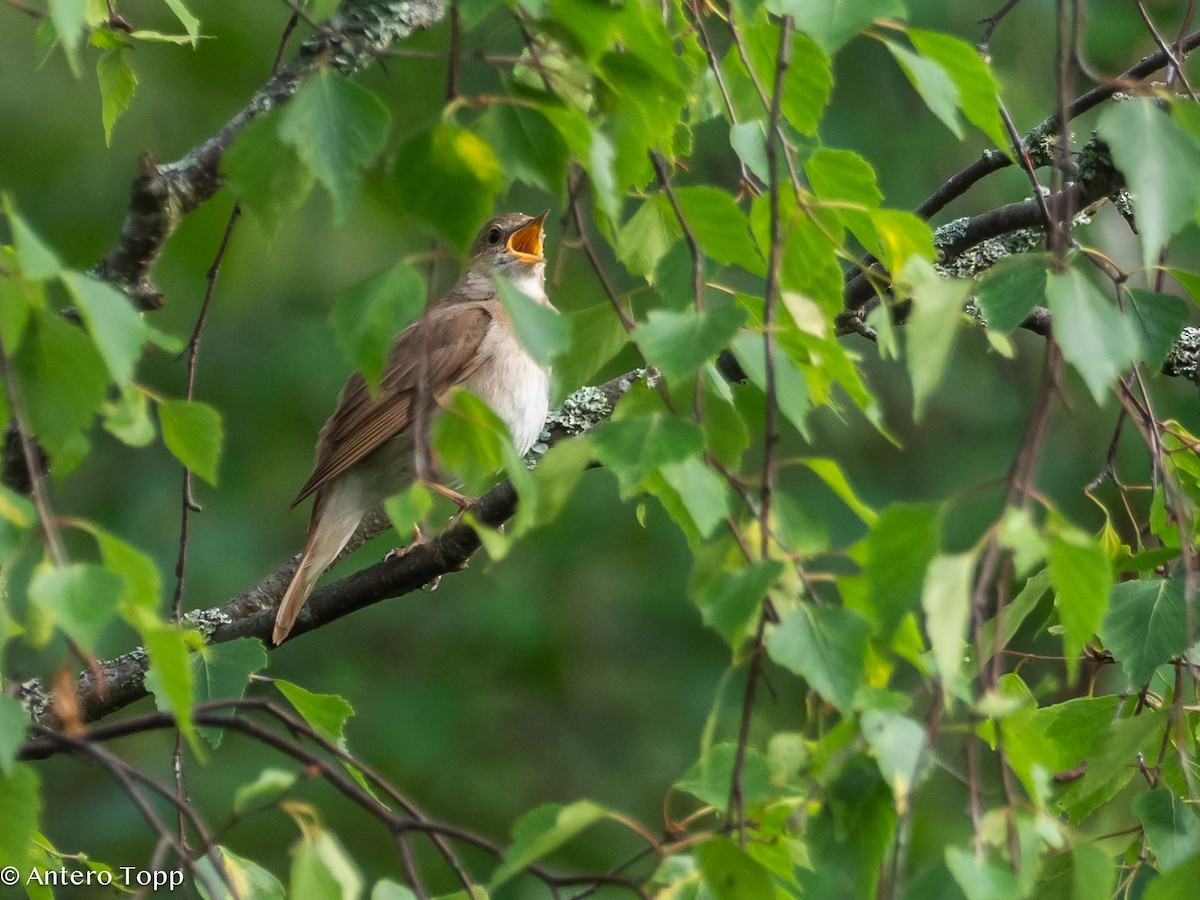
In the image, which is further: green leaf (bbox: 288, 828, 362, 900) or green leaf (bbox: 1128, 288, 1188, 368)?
green leaf (bbox: 1128, 288, 1188, 368)

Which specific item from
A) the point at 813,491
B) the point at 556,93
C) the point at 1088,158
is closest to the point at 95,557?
the point at 813,491

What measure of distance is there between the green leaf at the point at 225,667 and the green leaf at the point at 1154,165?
6.43 feet

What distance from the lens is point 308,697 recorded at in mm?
3049

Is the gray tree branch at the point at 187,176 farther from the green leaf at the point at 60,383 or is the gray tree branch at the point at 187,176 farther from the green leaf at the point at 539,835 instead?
the green leaf at the point at 539,835

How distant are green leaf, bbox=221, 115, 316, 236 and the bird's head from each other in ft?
14.4

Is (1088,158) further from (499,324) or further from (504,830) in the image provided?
(504,830)

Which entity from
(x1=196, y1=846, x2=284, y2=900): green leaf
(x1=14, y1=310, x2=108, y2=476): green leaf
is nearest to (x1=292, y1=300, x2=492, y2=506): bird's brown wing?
(x1=196, y1=846, x2=284, y2=900): green leaf

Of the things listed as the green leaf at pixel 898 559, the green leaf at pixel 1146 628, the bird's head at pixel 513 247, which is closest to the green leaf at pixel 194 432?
the green leaf at pixel 898 559

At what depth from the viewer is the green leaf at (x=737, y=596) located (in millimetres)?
1917

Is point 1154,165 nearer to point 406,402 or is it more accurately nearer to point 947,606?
point 947,606

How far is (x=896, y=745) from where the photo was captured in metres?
1.91

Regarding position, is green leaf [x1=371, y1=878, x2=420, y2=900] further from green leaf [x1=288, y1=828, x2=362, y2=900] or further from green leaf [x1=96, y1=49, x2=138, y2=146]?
green leaf [x1=96, y1=49, x2=138, y2=146]

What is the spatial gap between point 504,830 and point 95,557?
2.72 meters

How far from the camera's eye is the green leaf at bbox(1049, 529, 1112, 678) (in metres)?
1.76
